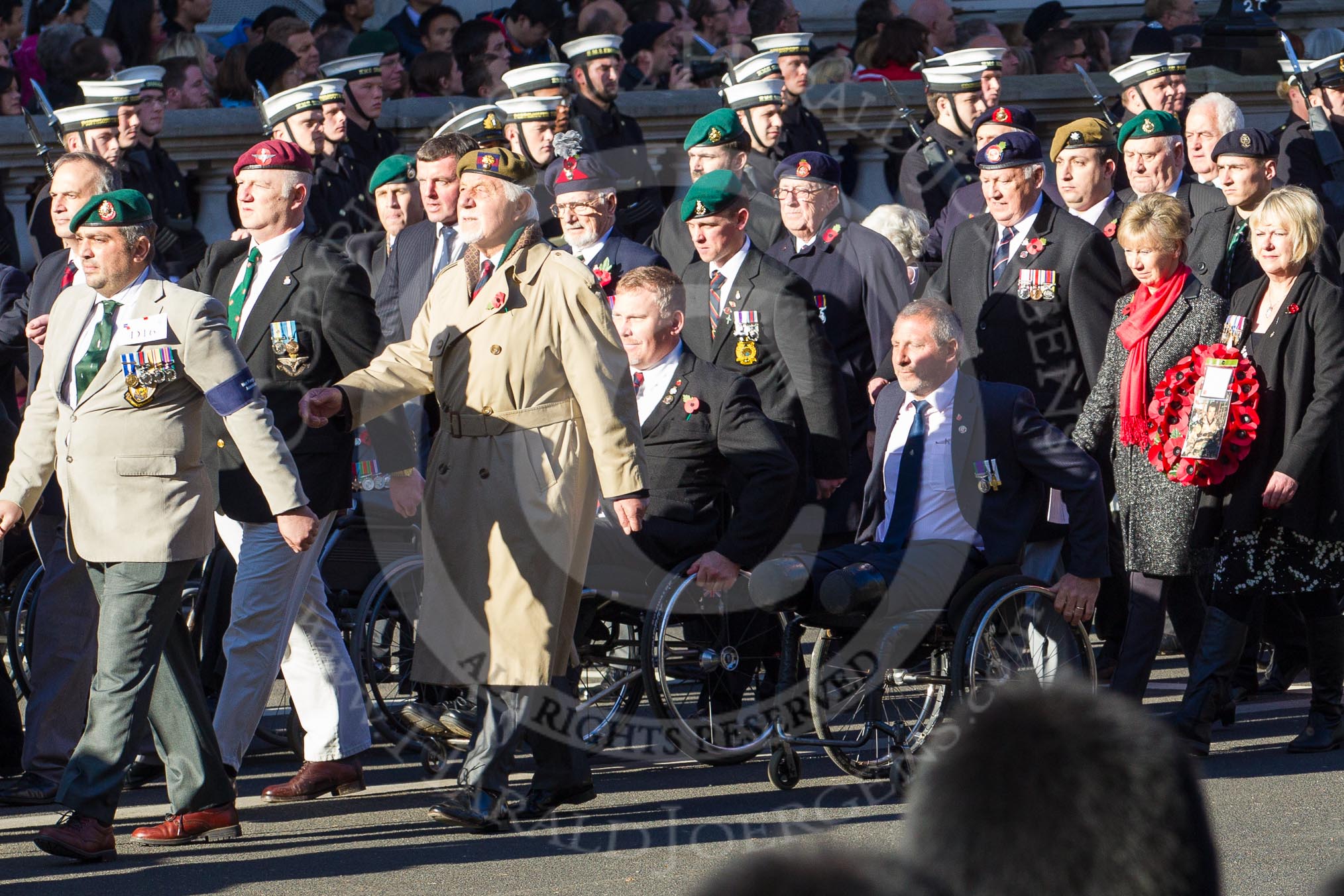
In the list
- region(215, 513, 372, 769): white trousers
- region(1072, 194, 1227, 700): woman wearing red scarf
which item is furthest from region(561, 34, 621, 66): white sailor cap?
region(215, 513, 372, 769): white trousers

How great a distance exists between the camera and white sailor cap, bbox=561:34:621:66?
1039 centimetres

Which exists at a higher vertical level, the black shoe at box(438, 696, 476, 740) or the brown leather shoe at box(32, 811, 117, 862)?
the brown leather shoe at box(32, 811, 117, 862)

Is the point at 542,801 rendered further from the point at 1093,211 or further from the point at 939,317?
the point at 1093,211

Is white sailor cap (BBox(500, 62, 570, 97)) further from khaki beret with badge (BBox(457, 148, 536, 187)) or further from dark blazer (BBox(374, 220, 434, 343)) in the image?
khaki beret with badge (BBox(457, 148, 536, 187))

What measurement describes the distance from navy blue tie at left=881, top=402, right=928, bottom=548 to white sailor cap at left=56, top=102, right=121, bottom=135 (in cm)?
381

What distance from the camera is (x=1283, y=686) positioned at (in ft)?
25.8

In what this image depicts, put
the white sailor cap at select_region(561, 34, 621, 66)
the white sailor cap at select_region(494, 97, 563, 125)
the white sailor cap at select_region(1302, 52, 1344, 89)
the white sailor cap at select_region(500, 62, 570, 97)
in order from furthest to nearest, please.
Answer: the white sailor cap at select_region(561, 34, 621, 66) → the white sailor cap at select_region(1302, 52, 1344, 89) → the white sailor cap at select_region(500, 62, 570, 97) → the white sailor cap at select_region(494, 97, 563, 125)

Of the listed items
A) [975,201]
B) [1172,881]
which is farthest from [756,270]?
[1172,881]

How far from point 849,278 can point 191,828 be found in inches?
147

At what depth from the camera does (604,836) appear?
580 cm

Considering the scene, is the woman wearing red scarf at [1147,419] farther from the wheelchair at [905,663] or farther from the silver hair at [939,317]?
the silver hair at [939,317]

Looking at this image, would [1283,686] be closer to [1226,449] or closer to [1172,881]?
[1226,449]

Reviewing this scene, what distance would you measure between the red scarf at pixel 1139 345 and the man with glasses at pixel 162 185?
404cm

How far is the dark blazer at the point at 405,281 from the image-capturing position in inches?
335
